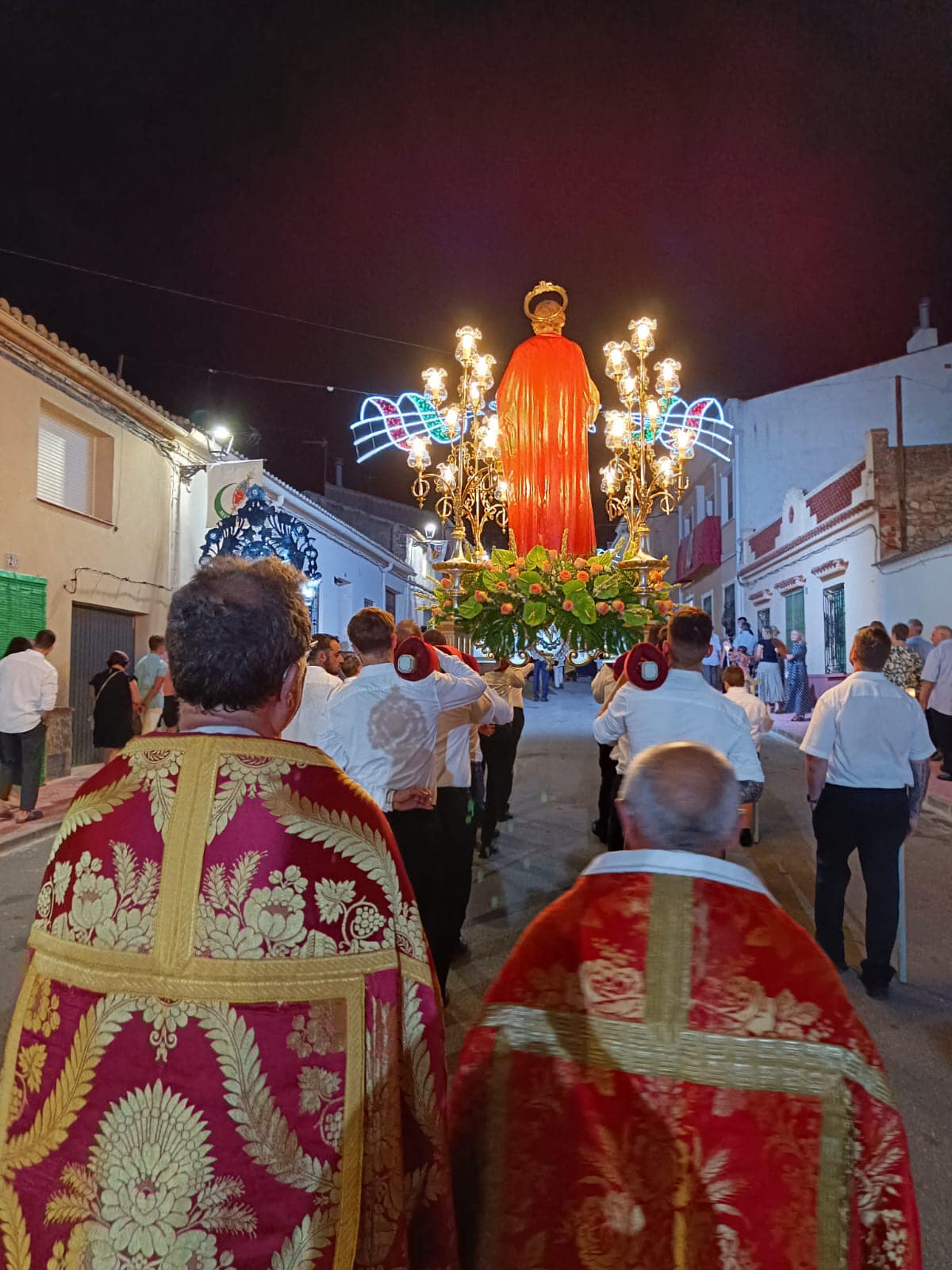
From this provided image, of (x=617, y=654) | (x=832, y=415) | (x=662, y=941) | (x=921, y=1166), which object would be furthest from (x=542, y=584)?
(x=832, y=415)

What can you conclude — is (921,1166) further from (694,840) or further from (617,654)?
(617,654)

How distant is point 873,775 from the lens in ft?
14.2

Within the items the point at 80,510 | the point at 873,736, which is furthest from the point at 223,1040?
the point at 80,510

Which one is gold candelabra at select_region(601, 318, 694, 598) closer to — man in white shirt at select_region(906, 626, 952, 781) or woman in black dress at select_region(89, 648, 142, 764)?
man in white shirt at select_region(906, 626, 952, 781)

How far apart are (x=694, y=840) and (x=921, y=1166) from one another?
7.52 ft

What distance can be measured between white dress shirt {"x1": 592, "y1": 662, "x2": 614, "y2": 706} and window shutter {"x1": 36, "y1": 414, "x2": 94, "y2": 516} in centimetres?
880

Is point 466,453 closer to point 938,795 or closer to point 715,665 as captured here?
point 938,795

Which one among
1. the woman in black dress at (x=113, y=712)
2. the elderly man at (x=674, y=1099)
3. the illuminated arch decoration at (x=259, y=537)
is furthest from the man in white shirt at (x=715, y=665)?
the elderly man at (x=674, y=1099)

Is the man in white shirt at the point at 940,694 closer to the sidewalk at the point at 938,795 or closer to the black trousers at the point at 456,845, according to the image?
the sidewalk at the point at 938,795

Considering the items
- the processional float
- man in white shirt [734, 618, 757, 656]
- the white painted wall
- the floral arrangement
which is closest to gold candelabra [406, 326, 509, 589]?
the processional float

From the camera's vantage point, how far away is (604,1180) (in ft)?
4.65

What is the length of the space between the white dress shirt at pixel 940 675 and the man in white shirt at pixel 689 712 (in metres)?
7.42

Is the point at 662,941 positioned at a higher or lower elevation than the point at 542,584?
lower

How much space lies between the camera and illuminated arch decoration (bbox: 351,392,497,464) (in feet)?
23.7
